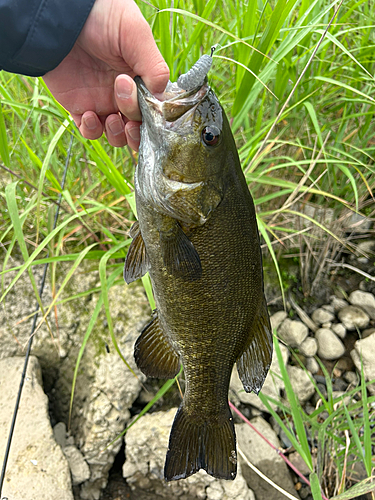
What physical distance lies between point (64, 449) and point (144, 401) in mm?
522

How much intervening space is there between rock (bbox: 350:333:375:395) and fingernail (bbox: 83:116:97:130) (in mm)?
2191

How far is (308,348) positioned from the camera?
8.90ft

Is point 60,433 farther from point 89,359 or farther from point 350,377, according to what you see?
point 350,377

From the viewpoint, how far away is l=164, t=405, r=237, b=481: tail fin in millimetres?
1328

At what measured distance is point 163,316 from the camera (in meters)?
1.35

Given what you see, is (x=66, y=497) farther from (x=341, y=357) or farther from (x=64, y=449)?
(x=341, y=357)

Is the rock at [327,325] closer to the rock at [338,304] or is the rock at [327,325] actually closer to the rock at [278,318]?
the rock at [338,304]

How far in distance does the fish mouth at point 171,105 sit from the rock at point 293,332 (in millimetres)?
1997

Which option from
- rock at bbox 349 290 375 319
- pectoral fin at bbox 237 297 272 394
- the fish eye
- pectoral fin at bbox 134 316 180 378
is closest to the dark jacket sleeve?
the fish eye

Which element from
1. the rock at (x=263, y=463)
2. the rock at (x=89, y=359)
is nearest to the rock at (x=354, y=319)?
the rock at (x=263, y=463)

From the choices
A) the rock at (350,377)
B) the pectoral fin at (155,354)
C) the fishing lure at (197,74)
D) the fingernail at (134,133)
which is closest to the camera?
the fishing lure at (197,74)

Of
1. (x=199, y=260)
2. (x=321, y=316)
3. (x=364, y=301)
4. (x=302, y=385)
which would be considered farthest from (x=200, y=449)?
(x=364, y=301)

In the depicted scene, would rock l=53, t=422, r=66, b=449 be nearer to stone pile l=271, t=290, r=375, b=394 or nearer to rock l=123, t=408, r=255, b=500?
rock l=123, t=408, r=255, b=500

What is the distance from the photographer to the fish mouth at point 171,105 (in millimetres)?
1139
